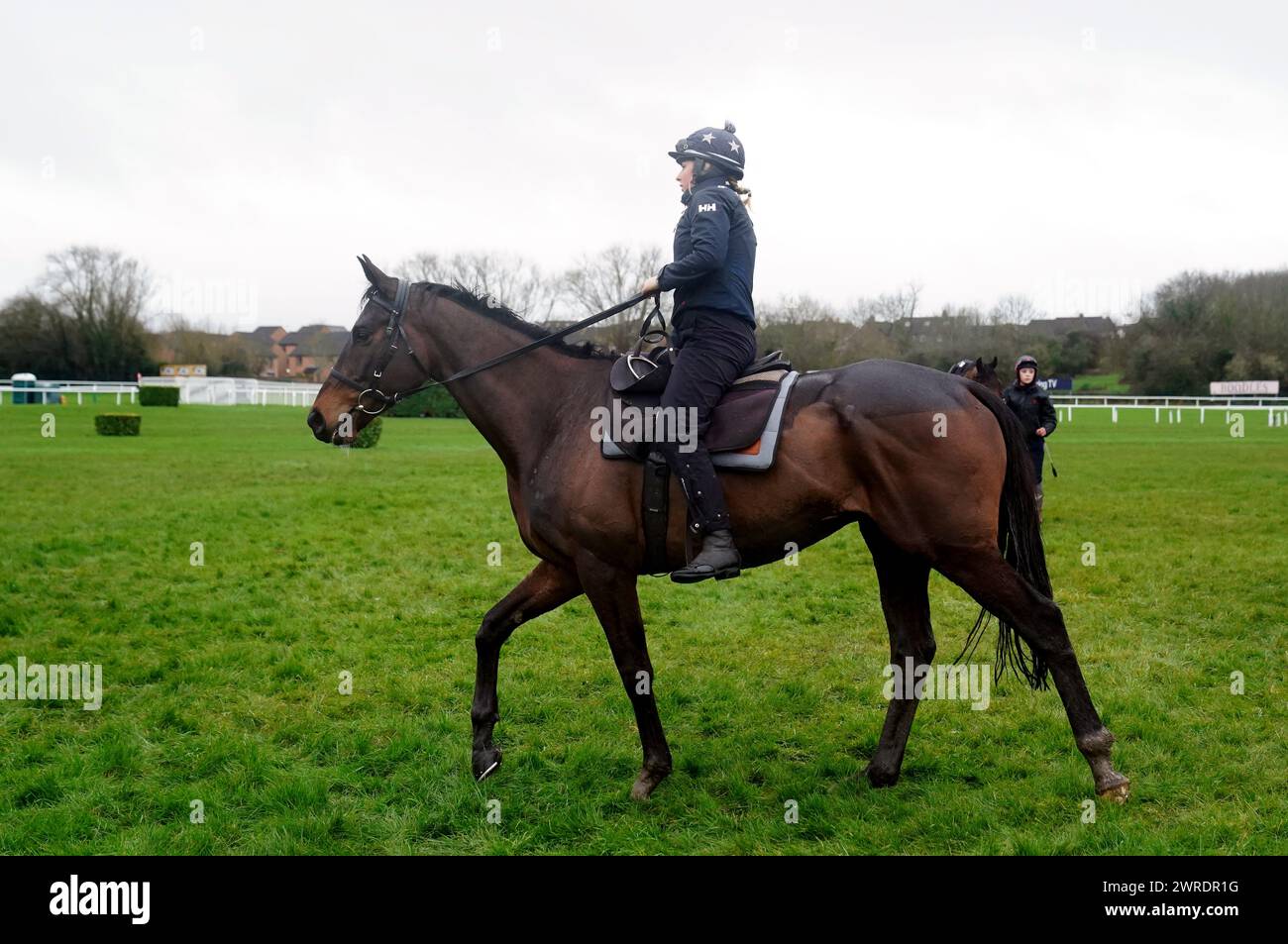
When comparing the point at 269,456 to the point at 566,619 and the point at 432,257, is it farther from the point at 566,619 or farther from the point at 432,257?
the point at 432,257

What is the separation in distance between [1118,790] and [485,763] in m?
3.54

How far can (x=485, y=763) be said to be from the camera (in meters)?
5.70

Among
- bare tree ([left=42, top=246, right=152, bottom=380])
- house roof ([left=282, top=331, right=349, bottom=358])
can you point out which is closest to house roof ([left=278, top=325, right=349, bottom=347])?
house roof ([left=282, top=331, right=349, bottom=358])

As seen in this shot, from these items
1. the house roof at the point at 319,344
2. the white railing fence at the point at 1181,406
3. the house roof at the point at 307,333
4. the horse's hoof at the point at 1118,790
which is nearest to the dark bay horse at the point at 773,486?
the horse's hoof at the point at 1118,790

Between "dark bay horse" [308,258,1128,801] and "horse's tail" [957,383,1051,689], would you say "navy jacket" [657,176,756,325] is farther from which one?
"horse's tail" [957,383,1051,689]

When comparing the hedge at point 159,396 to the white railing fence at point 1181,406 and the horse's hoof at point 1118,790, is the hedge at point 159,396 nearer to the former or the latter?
the white railing fence at point 1181,406

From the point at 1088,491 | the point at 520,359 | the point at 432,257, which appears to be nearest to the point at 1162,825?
the point at 520,359

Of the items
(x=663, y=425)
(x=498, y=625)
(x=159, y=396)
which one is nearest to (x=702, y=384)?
(x=663, y=425)

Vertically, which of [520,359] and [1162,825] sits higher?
[520,359]

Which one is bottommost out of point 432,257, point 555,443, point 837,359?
point 555,443

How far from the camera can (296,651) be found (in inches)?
323

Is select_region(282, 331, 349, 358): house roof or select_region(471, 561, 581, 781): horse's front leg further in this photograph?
select_region(282, 331, 349, 358): house roof

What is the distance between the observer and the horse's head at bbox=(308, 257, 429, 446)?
5902mm
